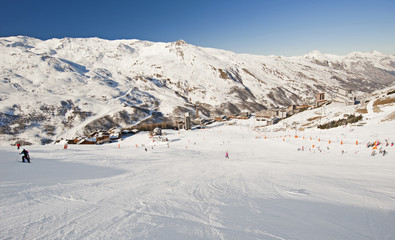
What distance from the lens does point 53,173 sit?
10383 millimetres

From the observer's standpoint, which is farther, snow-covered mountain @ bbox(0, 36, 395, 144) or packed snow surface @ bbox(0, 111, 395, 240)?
snow-covered mountain @ bbox(0, 36, 395, 144)

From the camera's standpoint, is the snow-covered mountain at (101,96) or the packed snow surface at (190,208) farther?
the snow-covered mountain at (101,96)

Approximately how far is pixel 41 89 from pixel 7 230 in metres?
156

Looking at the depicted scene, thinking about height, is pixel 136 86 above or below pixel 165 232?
above

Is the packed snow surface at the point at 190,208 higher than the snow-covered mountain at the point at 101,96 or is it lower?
lower

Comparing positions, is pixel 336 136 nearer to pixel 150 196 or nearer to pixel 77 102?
pixel 150 196

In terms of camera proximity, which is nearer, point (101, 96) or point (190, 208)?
point (190, 208)

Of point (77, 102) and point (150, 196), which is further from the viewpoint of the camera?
point (77, 102)

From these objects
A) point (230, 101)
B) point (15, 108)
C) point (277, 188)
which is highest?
point (230, 101)

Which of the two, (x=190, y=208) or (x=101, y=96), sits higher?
(x=101, y=96)

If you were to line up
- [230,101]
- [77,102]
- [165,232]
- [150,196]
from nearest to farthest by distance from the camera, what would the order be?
[165,232] < [150,196] < [77,102] < [230,101]

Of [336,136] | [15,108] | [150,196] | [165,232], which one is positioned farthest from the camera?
[15,108]

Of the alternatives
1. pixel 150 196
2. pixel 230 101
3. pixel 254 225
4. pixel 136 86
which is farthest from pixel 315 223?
pixel 136 86

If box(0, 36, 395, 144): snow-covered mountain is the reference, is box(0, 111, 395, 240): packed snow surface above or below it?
below
